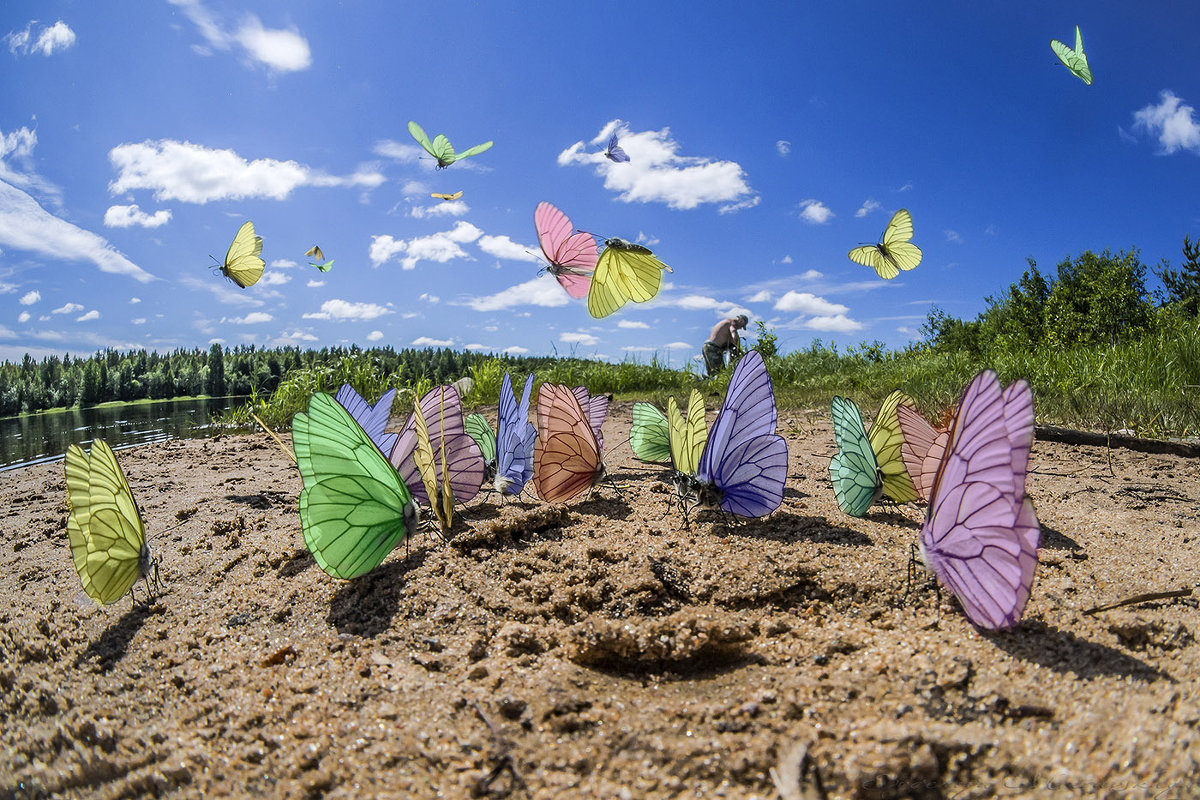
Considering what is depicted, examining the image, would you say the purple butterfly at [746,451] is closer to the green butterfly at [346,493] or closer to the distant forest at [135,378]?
the green butterfly at [346,493]

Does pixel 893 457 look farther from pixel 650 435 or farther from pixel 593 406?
pixel 593 406

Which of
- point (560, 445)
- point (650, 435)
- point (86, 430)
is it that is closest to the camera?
point (560, 445)

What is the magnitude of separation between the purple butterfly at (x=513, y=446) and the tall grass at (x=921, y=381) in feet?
5.04

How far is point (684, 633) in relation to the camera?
58.2 inches

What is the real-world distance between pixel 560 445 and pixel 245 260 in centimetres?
276

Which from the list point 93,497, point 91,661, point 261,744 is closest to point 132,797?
point 261,744

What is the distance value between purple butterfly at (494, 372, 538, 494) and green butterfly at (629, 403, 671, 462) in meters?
0.86

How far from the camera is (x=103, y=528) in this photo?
2158mm

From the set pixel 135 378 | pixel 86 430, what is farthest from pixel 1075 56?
pixel 135 378

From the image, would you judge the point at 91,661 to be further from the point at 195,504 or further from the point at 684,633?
the point at 195,504

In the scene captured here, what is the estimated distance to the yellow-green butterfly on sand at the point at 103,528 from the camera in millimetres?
2131

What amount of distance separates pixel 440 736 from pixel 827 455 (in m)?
3.48

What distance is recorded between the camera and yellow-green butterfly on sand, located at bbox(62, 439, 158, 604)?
6.99 feet

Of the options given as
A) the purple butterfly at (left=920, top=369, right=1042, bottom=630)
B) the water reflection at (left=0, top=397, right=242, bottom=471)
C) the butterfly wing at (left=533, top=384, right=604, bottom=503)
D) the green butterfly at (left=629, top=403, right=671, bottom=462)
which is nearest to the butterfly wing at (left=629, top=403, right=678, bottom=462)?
the green butterfly at (left=629, top=403, right=671, bottom=462)
